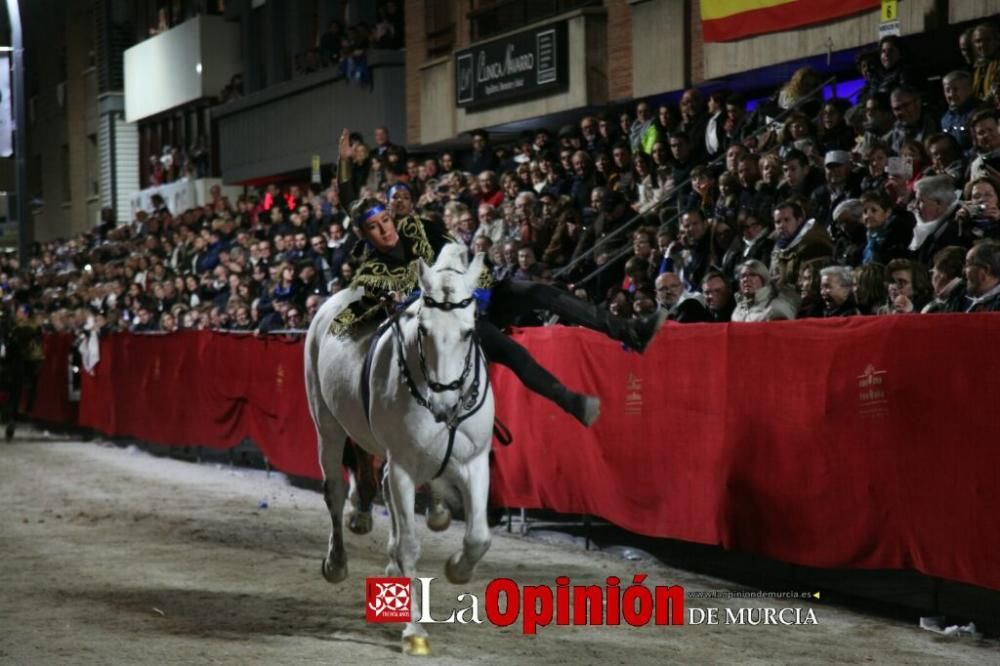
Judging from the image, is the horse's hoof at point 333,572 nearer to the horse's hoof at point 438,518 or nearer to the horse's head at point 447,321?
the horse's hoof at point 438,518

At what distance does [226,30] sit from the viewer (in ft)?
134

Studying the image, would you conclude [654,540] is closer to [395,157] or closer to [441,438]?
[441,438]

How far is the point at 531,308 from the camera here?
33.2ft

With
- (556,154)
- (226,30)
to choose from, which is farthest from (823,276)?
(226,30)

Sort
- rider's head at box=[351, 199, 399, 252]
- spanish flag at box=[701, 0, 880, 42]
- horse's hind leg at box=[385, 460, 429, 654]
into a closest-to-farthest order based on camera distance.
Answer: horse's hind leg at box=[385, 460, 429, 654], rider's head at box=[351, 199, 399, 252], spanish flag at box=[701, 0, 880, 42]

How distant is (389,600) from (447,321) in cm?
187

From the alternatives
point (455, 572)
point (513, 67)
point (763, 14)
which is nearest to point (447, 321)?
point (455, 572)

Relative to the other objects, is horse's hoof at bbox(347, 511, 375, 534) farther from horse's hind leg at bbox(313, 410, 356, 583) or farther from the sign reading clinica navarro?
the sign reading clinica navarro

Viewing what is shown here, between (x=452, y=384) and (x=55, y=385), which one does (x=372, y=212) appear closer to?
(x=452, y=384)

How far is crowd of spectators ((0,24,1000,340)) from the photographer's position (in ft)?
38.3

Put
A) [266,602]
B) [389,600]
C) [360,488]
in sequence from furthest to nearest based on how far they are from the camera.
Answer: [360,488] < [266,602] < [389,600]

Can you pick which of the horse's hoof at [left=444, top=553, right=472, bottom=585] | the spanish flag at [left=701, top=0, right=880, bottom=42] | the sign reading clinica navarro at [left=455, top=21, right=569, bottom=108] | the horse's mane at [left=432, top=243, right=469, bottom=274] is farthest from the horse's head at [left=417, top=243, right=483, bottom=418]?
the sign reading clinica navarro at [left=455, top=21, right=569, bottom=108]

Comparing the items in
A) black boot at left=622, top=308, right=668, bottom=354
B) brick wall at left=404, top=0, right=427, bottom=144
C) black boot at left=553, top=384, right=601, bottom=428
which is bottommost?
black boot at left=553, top=384, right=601, bottom=428

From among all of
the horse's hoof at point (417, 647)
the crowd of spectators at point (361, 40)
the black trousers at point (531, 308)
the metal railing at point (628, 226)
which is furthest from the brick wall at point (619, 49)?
the horse's hoof at point (417, 647)
